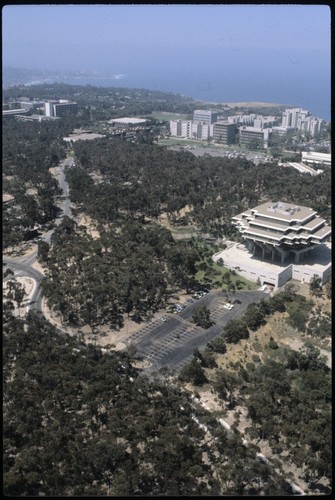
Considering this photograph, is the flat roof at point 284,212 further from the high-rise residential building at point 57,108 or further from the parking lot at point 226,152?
the high-rise residential building at point 57,108

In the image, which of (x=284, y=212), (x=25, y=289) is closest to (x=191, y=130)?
(x=284, y=212)

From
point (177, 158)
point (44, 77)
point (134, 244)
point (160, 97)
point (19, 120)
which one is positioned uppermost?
point (44, 77)

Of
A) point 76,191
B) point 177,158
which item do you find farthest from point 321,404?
point 177,158

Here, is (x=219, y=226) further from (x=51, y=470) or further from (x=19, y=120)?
(x=19, y=120)

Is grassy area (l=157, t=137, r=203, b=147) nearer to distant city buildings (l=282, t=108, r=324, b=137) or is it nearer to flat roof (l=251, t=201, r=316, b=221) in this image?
distant city buildings (l=282, t=108, r=324, b=137)

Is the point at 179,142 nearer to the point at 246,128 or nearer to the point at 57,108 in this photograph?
the point at 246,128
